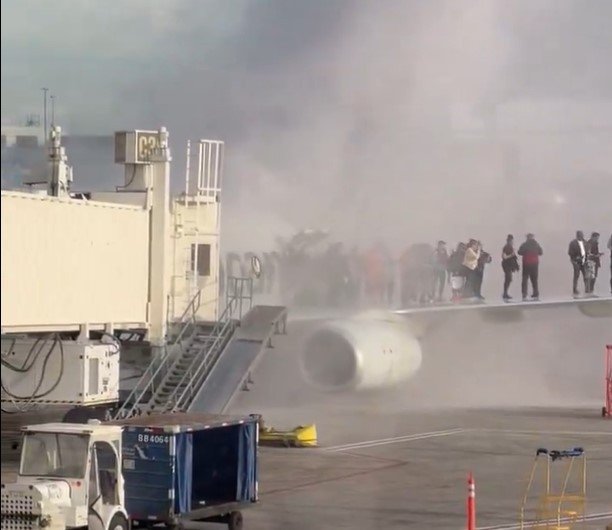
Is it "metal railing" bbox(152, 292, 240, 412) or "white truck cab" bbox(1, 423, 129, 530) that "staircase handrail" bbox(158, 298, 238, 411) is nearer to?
"metal railing" bbox(152, 292, 240, 412)

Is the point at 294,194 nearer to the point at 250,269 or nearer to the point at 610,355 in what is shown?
the point at 250,269

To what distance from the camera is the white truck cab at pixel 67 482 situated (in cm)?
1430

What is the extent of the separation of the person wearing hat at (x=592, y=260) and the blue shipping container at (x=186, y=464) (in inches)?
214

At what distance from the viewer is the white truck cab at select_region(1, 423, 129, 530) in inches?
563

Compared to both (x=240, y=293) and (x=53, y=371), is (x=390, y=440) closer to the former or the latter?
(x=240, y=293)

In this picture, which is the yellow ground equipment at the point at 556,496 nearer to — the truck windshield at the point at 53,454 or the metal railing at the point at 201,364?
the metal railing at the point at 201,364

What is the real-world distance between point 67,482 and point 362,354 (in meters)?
7.08

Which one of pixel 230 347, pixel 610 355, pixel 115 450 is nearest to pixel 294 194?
pixel 230 347

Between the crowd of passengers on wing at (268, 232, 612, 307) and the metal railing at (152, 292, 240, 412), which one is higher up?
the crowd of passengers on wing at (268, 232, 612, 307)

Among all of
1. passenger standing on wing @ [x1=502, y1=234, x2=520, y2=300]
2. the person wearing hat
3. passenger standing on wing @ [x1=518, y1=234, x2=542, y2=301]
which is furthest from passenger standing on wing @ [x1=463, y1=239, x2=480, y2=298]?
the person wearing hat

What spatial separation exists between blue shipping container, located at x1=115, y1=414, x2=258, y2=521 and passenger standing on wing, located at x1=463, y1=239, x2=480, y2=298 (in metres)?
3.76

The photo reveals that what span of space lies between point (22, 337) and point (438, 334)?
19.8 ft

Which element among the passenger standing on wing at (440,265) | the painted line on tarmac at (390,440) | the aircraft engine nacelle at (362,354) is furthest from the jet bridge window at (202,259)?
the passenger standing on wing at (440,265)

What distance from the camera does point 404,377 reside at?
72.3 feet
